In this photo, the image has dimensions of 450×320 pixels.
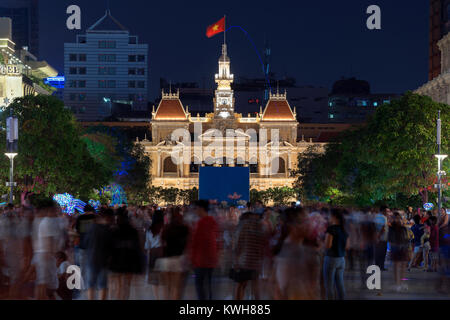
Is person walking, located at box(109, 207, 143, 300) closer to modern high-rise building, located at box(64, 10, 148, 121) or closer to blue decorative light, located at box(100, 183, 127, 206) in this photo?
blue decorative light, located at box(100, 183, 127, 206)

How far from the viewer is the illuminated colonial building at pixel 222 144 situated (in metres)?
126

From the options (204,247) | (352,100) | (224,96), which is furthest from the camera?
(352,100)

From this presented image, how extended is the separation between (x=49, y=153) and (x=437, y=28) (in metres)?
60.3

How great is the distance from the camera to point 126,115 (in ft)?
496

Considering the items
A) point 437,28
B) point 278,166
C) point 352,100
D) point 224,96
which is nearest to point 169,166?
point 224,96

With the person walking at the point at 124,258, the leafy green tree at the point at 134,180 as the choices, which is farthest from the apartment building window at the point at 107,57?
the person walking at the point at 124,258

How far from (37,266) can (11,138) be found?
2863 centimetres

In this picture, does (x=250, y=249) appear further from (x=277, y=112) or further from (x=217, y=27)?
(x=277, y=112)

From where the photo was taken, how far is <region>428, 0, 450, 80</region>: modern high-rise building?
94562 millimetres

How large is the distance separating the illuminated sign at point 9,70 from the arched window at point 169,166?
45522 millimetres

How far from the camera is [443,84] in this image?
2830 inches

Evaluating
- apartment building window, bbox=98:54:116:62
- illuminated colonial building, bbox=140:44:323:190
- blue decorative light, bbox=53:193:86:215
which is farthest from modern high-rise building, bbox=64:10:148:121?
blue decorative light, bbox=53:193:86:215

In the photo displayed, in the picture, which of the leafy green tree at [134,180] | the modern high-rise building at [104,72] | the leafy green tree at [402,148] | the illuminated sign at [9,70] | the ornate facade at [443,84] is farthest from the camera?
the modern high-rise building at [104,72]

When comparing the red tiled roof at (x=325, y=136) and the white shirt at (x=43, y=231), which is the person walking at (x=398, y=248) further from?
the red tiled roof at (x=325, y=136)
